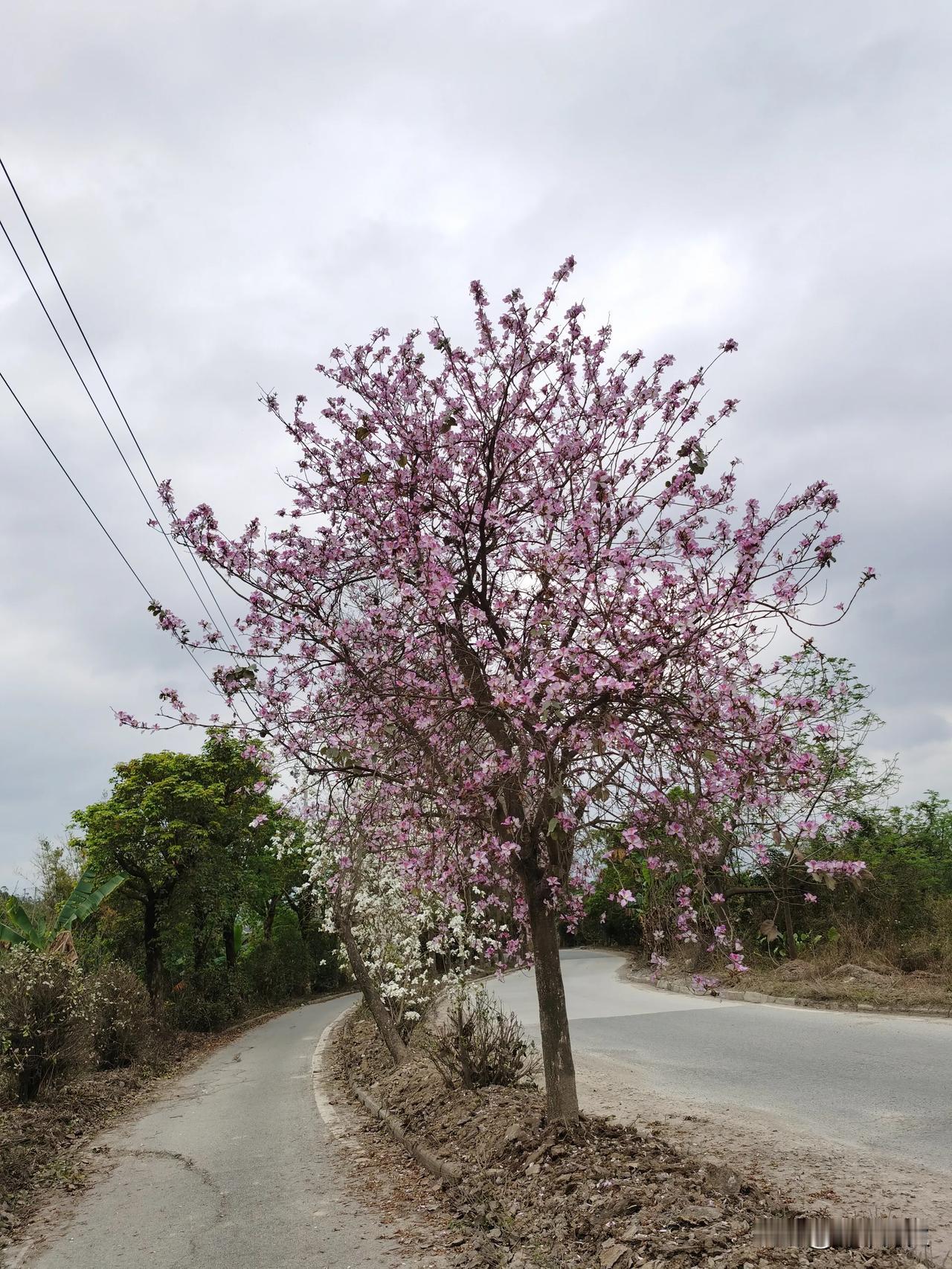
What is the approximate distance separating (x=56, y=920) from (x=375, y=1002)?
9.84m

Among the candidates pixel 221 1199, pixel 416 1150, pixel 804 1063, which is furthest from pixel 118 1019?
pixel 804 1063

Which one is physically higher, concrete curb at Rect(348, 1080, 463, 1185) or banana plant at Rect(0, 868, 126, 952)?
banana plant at Rect(0, 868, 126, 952)

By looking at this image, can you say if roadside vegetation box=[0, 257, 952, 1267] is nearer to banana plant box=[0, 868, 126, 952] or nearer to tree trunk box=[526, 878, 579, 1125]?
tree trunk box=[526, 878, 579, 1125]

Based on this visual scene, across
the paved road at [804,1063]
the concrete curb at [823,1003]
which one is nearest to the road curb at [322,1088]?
the paved road at [804,1063]

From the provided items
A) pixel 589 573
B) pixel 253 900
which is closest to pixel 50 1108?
pixel 589 573

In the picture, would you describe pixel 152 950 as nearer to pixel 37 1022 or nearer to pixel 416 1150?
pixel 37 1022

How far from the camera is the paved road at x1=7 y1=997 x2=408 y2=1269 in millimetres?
5871

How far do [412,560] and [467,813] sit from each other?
5.99ft

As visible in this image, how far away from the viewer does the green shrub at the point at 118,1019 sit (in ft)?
51.0

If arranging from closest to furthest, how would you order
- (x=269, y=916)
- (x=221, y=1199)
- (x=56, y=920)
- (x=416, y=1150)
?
(x=221, y=1199) → (x=416, y=1150) → (x=56, y=920) → (x=269, y=916)

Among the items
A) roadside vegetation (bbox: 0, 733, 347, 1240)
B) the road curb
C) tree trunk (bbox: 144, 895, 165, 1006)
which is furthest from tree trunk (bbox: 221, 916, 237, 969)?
the road curb

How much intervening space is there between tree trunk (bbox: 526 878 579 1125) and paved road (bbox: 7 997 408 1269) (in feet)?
4.86

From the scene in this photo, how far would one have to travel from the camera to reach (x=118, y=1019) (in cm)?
1594

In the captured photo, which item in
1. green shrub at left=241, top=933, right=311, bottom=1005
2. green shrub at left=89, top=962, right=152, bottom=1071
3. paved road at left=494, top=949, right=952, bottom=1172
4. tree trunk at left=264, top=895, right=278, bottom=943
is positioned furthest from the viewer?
tree trunk at left=264, top=895, right=278, bottom=943
